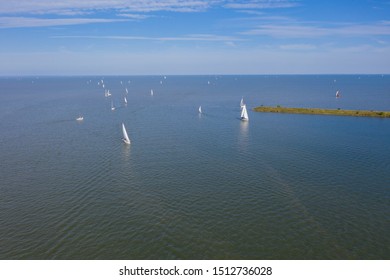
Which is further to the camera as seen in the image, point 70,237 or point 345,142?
point 345,142

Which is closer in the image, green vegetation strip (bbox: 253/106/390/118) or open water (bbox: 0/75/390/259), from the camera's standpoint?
open water (bbox: 0/75/390/259)

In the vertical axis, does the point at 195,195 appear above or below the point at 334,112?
below

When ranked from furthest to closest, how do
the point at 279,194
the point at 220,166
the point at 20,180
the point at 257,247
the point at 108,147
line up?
the point at 108,147 < the point at 220,166 < the point at 20,180 < the point at 279,194 < the point at 257,247

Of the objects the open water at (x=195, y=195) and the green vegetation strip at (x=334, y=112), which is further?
the green vegetation strip at (x=334, y=112)

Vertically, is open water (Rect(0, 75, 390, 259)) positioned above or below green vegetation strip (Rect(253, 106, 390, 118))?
below

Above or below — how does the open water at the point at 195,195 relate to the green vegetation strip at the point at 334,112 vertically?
below

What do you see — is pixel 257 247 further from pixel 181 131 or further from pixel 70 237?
pixel 181 131

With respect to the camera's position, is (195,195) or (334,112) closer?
(195,195)
